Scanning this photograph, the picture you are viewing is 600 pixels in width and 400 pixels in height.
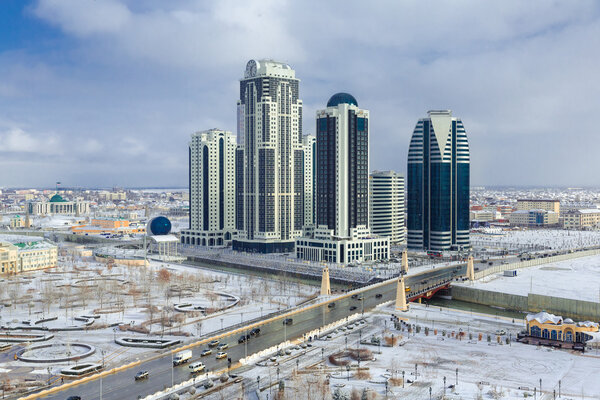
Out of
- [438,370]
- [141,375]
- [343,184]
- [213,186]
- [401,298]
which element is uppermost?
[213,186]

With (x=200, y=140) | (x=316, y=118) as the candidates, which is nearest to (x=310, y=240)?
(x=316, y=118)

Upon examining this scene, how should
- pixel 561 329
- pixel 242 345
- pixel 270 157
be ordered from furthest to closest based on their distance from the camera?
pixel 270 157 < pixel 561 329 < pixel 242 345

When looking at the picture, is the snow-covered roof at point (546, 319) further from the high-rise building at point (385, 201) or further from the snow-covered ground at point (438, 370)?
the high-rise building at point (385, 201)

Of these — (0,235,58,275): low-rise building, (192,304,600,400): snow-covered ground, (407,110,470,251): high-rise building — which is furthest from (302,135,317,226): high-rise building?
(192,304,600,400): snow-covered ground

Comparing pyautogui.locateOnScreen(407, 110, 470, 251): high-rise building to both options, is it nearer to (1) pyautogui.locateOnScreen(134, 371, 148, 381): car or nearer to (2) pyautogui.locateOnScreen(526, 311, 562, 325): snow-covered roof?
(2) pyautogui.locateOnScreen(526, 311, 562, 325): snow-covered roof

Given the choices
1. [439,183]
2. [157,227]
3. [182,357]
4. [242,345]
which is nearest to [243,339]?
[242,345]

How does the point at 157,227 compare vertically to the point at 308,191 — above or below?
below

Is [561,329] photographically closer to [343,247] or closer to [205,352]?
[205,352]
